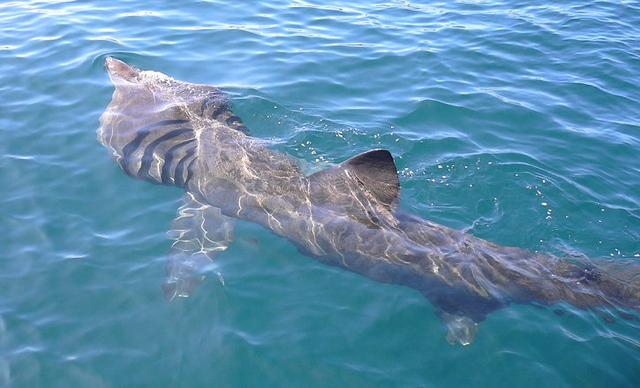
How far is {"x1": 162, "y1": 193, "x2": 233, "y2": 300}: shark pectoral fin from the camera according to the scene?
797cm

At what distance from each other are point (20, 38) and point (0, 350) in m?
10.2

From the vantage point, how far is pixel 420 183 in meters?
9.60

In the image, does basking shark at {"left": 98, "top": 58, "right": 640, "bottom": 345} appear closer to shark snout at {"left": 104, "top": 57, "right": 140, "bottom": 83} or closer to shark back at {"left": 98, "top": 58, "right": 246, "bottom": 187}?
shark back at {"left": 98, "top": 58, "right": 246, "bottom": 187}

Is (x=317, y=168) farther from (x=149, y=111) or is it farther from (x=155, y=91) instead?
(x=155, y=91)

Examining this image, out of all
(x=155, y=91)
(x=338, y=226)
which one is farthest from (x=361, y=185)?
(x=155, y=91)

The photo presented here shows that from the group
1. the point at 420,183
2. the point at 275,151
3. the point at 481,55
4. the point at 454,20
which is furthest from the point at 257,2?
the point at 420,183

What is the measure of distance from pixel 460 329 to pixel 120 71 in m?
8.45

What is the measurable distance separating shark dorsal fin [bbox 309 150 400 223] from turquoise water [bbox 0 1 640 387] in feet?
3.04

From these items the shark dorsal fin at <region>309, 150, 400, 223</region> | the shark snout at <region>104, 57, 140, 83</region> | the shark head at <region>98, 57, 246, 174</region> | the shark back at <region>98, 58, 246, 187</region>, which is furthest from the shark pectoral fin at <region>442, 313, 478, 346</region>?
the shark snout at <region>104, 57, 140, 83</region>

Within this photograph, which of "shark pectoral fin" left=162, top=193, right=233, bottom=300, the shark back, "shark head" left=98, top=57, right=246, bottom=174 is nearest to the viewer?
"shark pectoral fin" left=162, top=193, right=233, bottom=300

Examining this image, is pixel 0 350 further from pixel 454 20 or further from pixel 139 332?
pixel 454 20

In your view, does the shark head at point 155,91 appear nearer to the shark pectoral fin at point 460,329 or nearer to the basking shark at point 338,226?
the basking shark at point 338,226

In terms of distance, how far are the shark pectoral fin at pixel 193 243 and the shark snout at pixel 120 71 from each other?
142 inches

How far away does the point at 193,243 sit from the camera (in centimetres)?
873
